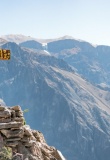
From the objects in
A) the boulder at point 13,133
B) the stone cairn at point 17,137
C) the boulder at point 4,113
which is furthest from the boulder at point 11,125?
the boulder at point 4,113

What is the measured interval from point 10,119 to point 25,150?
8.10 feet

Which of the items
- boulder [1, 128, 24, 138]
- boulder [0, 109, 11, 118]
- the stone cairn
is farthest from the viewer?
boulder [0, 109, 11, 118]

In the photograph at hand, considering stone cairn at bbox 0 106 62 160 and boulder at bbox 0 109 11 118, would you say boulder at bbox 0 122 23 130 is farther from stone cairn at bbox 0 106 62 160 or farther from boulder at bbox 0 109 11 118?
boulder at bbox 0 109 11 118

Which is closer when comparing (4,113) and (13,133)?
(13,133)

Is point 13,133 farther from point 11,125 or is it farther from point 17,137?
point 11,125

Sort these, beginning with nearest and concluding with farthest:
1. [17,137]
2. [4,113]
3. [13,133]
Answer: [13,133] → [17,137] → [4,113]

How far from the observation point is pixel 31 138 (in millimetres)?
31062

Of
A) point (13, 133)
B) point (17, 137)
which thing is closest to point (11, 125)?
point (13, 133)

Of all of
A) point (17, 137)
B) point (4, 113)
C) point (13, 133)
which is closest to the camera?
point (13, 133)

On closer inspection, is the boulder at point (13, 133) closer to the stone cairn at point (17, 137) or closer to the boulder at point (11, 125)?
the stone cairn at point (17, 137)

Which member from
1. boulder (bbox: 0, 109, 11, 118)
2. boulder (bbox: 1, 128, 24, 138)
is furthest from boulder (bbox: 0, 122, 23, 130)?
boulder (bbox: 0, 109, 11, 118)

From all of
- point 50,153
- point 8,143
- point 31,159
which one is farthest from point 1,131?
point 50,153

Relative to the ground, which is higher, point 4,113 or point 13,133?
point 4,113

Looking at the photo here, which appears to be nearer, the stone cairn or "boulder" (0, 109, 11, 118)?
the stone cairn
